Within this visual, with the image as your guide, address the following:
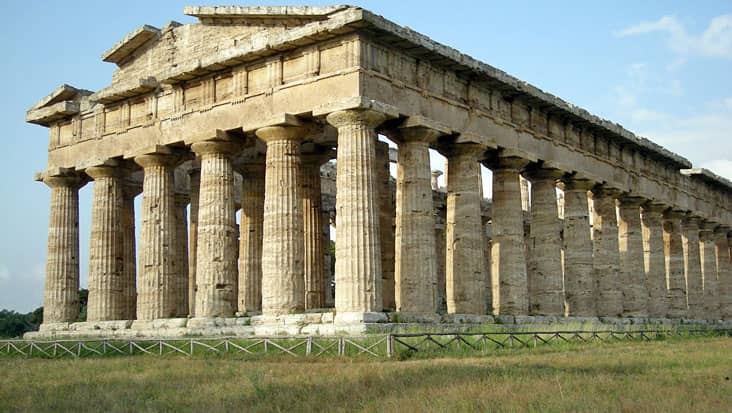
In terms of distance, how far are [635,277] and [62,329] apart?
25.0 m

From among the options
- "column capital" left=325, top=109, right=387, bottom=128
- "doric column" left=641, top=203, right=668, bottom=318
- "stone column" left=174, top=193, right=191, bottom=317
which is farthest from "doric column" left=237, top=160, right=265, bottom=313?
"doric column" left=641, top=203, right=668, bottom=318

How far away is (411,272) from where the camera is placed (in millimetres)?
27219

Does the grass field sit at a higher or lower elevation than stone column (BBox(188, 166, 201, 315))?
lower

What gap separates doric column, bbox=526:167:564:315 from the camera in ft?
111

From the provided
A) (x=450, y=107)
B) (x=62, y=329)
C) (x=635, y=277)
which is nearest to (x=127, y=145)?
(x=62, y=329)

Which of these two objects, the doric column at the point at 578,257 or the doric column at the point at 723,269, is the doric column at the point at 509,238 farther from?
the doric column at the point at 723,269

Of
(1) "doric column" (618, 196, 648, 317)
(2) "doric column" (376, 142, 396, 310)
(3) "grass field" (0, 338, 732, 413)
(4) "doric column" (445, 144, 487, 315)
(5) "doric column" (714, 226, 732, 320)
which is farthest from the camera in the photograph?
(5) "doric column" (714, 226, 732, 320)

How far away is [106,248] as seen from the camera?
1293 inches

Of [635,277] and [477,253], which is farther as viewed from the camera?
[635,277]

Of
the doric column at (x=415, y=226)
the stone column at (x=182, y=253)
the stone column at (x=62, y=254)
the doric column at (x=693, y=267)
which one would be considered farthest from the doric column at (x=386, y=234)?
the doric column at (x=693, y=267)

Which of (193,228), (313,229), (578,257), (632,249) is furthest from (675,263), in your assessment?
(193,228)

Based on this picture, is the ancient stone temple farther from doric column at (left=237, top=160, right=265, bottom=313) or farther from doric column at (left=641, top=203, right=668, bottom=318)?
doric column at (left=641, top=203, right=668, bottom=318)

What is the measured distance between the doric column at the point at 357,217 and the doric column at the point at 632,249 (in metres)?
18.7

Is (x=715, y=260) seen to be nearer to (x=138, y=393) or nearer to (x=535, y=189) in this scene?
(x=535, y=189)
